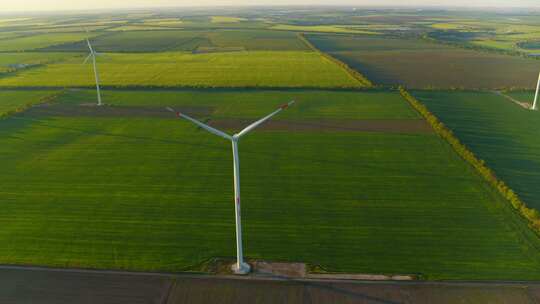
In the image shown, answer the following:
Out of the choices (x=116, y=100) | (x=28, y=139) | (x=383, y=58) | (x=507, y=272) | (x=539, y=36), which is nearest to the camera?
(x=507, y=272)

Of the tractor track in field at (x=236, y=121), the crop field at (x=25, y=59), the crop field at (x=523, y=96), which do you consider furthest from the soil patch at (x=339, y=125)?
the crop field at (x=25, y=59)

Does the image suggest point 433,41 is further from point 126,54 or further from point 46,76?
point 46,76

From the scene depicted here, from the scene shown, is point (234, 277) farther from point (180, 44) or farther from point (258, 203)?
point (180, 44)

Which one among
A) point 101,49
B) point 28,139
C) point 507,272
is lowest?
point 507,272

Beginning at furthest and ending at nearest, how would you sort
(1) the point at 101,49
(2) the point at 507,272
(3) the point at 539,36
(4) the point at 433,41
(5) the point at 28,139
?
1. (3) the point at 539,36
2. (4) the point at 433,41
3. (1) the point at 101,49
4. (5) the point at 28,139
5. (2) the point at 507,272

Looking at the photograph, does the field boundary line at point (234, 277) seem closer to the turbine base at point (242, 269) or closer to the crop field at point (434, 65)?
the turbine base at point (242, 269)

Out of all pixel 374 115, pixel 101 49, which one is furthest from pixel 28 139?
pixel 101 49

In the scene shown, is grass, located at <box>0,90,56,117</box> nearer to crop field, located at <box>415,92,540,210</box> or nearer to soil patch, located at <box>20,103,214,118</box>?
soil patch, located at <box>20,103,214,118</box>
